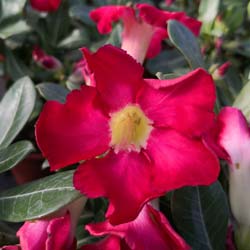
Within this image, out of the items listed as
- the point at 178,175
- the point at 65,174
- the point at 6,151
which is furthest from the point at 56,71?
the point at 178,175

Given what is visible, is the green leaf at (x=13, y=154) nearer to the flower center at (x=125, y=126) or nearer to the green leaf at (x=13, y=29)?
the flower center at (x=125, y=126)

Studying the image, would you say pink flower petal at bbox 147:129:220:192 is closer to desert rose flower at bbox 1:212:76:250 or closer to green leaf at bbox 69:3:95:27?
desert rose flower at bbox 1:212:76:250

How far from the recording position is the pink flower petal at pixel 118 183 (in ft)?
1.58

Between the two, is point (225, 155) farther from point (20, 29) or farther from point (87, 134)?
point (20, 29)

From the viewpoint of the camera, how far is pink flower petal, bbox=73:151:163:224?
48 cm

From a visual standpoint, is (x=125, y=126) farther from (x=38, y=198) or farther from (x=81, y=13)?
(x=81, y=13)

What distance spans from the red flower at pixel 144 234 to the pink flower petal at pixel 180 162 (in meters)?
0.05

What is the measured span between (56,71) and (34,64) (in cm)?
13

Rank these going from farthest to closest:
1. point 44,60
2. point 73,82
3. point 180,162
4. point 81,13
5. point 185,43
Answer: point 81,13
point 44,60
point 73,82
point 185,43
point 180,162

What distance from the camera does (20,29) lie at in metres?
1.10

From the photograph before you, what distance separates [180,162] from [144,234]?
8 centimetres

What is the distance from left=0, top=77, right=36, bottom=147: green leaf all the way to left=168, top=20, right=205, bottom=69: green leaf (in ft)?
0.74

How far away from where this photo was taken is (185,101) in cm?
51

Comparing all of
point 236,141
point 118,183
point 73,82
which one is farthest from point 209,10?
point 118,183
